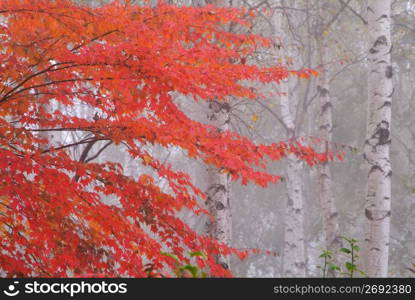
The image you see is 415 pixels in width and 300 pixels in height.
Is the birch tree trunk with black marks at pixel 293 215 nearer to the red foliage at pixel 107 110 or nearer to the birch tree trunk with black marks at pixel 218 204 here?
the birch tree trunk with black marks at pixel 218 204

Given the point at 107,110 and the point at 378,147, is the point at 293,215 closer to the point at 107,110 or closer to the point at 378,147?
the point at 378,147

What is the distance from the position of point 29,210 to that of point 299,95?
1691 centimetres

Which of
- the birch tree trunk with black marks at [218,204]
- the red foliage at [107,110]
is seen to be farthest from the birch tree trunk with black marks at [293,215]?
the red foliage at [107,110]

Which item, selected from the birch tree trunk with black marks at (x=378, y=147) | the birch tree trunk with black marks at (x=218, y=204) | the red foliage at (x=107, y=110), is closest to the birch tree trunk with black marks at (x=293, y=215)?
the birch tree trunk with black marks at (x=218, y=204)

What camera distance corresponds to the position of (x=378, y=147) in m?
6.57

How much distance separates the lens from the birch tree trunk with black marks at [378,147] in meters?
6.41

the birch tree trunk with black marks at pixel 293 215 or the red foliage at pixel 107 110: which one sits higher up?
A: the birch tree trunk with black marks at pixel 293 215

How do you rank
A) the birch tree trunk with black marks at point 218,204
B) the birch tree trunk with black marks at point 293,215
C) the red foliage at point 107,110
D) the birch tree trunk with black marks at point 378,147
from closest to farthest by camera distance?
1. the red foliage at point 107,110
2. the birch tree trunk with black marks at point 378,147
3. the birch tree trunk with black marks at point 218,204
4. the birch tree trunk with black marks at point 293,215

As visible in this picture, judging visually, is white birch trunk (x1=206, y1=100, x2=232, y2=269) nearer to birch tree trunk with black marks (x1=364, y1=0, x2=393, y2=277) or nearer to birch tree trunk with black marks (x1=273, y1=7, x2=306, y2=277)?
birch tree trunk with black marks (x1=364, y1=0, x2=393, y2=277)

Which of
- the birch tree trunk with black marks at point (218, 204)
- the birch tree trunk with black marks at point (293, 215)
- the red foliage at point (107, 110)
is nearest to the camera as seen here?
the red foliage at point (107, 110)

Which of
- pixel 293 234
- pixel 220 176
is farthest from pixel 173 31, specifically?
pixel 293 234

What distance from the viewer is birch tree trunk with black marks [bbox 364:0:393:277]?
21.0 ft

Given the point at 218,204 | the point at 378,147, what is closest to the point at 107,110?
the point at 218,204

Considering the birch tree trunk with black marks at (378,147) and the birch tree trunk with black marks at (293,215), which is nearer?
the birch tree trunk with black marks at (378,147)
